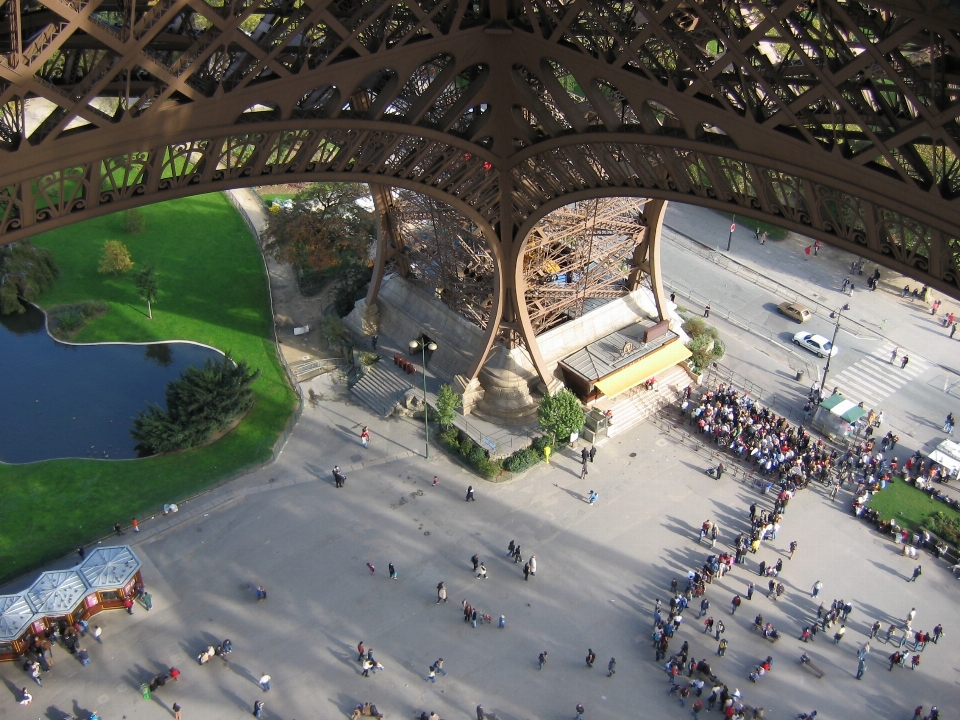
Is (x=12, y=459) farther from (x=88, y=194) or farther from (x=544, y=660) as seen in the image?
(x=544, y=660)

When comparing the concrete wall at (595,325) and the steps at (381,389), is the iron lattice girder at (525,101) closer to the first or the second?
the concrete wall at (595,325)

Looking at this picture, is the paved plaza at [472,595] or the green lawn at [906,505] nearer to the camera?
the paved plaza at [472,595]

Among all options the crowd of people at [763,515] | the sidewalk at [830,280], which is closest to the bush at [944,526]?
the crowd of people at [763,515]

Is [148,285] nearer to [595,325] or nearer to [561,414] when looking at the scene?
[595,325]

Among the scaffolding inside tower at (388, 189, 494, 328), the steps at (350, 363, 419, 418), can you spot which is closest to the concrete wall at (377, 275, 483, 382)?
the scaffolding inside tower at (388, 189, 494, 328)

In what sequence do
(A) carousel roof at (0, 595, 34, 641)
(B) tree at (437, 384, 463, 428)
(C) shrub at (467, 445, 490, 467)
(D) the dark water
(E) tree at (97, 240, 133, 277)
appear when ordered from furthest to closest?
1. (E) tree at (97, 240, 133, 277)
2. (D) the dark water
3. (B) tree at (437, 384, 463, 428)
4. (C) shrub at (467, 445, 490, 467)
5. (A) carousel roof at (0, 595, 34, 641)

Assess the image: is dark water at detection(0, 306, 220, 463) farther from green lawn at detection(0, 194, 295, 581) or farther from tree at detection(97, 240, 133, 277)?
tree at detection(97, 240, 133, 277)
